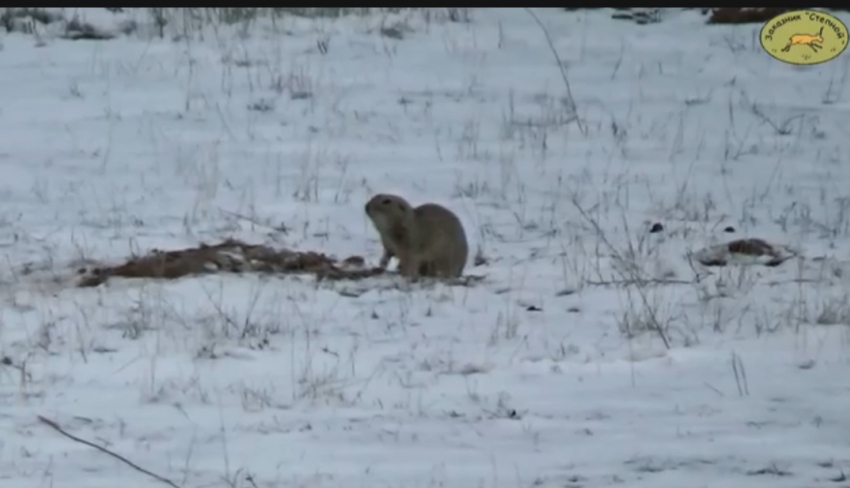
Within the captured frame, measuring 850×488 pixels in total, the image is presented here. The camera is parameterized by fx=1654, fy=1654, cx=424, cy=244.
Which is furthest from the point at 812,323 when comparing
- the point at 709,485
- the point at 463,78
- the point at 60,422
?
the point at 463,78

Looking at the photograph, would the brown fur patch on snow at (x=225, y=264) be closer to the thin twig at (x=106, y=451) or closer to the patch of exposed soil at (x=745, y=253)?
the patch of exposed soil at (x=745, y=253)

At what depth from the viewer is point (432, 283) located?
8.31 meters

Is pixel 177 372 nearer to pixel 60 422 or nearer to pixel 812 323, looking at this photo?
pixel 60 422

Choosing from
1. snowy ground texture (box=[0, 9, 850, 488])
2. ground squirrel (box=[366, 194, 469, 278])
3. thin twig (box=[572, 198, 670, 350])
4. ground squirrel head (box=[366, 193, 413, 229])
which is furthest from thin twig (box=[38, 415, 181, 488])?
ground squirrel head (box=[366, 193, 413, 229])

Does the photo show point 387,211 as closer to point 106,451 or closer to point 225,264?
point 225,264

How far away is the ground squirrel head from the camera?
8.83 meters

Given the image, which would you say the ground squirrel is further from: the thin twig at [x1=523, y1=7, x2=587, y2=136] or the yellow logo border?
the thin twig at [x1=523, y1=7, x2=587, y2=136]

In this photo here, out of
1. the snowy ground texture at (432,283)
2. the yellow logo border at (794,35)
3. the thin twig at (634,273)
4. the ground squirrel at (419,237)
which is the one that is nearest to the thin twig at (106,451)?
the snowy ground texture at (432,283)

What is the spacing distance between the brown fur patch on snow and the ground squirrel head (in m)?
0.26

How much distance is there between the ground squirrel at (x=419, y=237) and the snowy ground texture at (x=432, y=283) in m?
0.32

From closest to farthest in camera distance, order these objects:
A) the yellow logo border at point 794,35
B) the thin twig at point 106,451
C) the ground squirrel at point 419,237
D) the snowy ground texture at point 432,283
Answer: the thin twig at point 106,451 → the snowy ground texture at point 432,283 → the ground squirrel at point 419,237 → the yellow logo border at point 794,35

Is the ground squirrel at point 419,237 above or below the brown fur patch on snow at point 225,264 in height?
above

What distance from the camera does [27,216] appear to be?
382 inches

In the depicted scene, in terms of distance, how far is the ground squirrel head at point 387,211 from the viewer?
29.0ft
